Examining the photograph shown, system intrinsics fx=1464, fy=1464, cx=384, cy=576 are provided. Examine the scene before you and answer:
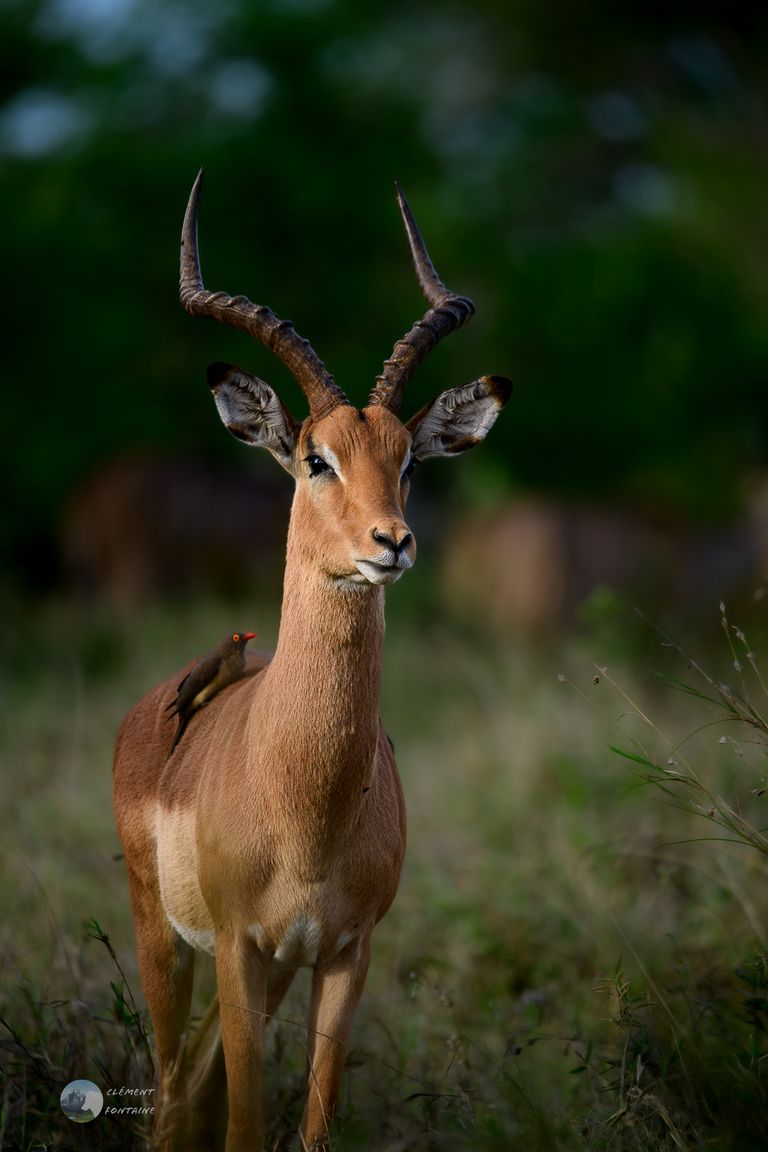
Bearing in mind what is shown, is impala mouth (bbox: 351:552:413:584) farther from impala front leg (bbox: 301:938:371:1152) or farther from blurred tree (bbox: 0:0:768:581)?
blurred tree (bbox: 0:0:768:581)

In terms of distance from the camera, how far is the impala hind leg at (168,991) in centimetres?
439

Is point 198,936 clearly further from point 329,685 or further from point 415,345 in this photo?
point 415,345

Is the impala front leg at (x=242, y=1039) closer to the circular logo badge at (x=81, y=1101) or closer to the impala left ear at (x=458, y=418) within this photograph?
the circular logo badge at (x=81, y=1101)

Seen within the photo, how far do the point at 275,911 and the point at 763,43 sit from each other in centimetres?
2260

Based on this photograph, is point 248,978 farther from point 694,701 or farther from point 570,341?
point 570,341

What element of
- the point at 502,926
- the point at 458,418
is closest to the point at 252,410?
the point at 458,418

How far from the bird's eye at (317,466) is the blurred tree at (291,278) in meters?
11.1

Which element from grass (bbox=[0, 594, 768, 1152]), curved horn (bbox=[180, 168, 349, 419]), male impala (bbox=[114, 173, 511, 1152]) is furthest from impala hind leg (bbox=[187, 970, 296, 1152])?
curved horn (bbox=[180, 168, 349, 419])

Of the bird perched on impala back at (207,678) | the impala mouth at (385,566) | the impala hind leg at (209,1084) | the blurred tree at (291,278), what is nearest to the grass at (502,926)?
the impala hind leg at (209,1084)

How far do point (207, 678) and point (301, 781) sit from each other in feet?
2.64

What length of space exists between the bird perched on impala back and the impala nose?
984 millimetres

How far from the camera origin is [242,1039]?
3.93 metres

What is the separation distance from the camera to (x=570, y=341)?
19172 millimetres

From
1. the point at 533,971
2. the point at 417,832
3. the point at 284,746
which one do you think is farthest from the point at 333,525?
the point at 417,832
